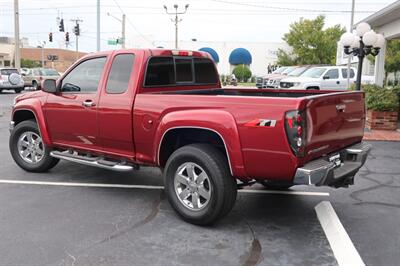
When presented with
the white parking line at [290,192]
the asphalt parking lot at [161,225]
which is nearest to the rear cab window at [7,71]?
the asphalt parking lot at [161,225]

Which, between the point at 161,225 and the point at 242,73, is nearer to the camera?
the point at 161,225

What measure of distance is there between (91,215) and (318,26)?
159 feet

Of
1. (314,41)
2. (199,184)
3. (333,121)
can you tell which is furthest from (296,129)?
(314,41)

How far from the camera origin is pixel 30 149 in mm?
7152

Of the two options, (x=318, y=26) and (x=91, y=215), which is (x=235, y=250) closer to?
(x=91, y=215)

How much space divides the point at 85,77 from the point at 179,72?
131 centimetres

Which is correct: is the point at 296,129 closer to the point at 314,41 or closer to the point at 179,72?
the point at 179,72

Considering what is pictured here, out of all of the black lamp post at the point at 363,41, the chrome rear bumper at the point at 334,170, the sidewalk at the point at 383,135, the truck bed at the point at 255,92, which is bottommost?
the sidewalk at the point at 383,135

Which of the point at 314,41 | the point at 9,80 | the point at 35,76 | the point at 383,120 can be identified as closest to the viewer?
the point at 383,120

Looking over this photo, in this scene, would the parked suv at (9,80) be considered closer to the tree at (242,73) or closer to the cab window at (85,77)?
the cab window at (85,77)

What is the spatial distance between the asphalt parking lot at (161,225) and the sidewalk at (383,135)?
4.23 metres

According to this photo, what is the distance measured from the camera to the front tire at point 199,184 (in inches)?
182

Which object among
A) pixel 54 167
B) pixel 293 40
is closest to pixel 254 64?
pixel 293 40

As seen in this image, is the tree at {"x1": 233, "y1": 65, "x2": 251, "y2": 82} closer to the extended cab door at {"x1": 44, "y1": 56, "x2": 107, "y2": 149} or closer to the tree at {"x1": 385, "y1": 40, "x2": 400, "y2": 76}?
the tree at {"x1": 385, "y1": 40, "x2": 400, "y2": 76}
